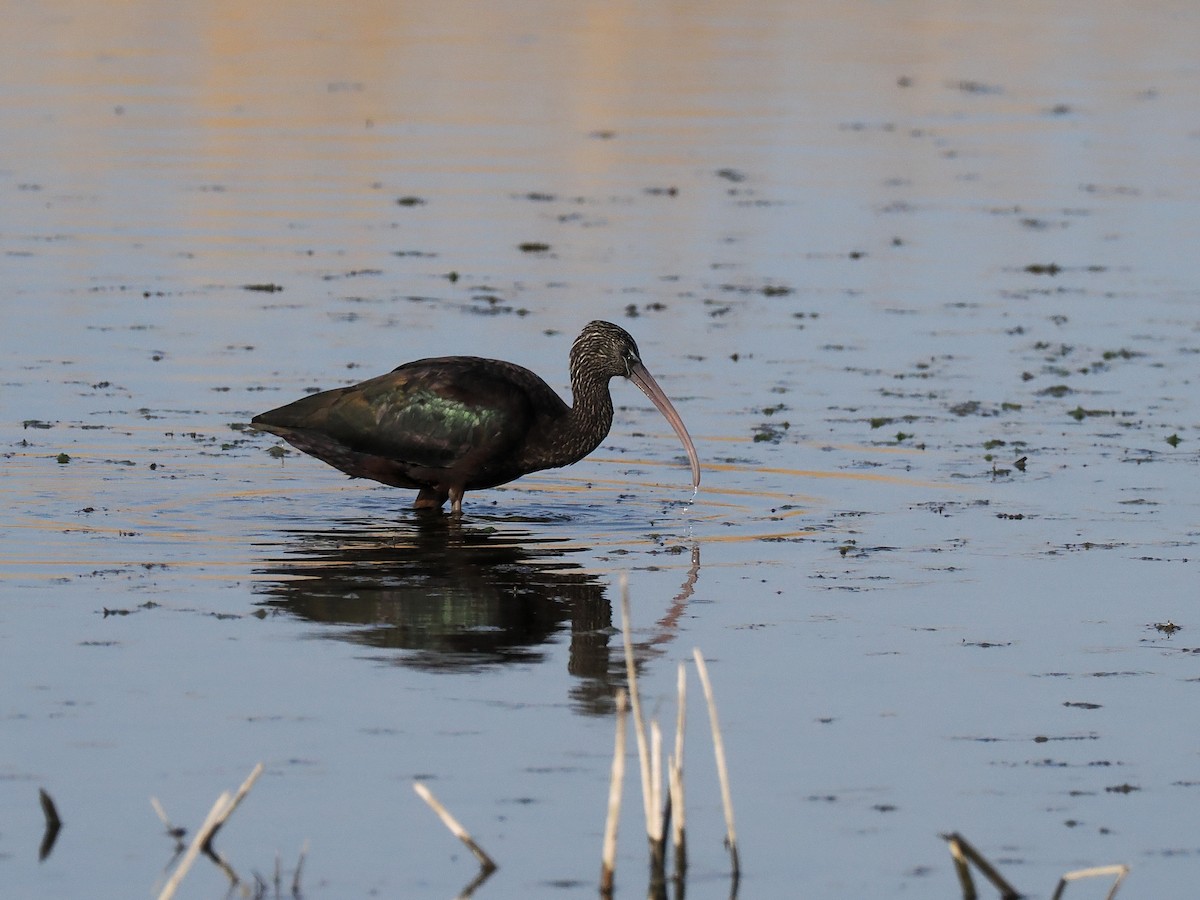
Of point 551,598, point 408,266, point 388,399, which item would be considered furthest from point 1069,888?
point 408,266

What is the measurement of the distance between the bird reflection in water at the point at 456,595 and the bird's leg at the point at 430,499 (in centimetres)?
27

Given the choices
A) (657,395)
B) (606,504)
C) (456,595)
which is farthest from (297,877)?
(657,395)

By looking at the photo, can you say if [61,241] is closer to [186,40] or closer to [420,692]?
[420,692]

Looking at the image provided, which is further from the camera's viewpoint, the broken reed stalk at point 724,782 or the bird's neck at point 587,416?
the bird's neck at point 587,416

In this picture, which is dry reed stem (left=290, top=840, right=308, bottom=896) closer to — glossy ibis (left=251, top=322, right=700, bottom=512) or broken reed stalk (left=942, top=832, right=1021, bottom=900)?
broken reed stalk (left=942, top=832, right=1021, bottom=900)

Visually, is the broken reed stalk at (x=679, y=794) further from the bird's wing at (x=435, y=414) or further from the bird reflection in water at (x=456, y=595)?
the bird's wing at (x=435, y=414)

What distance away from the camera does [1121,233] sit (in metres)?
23.3

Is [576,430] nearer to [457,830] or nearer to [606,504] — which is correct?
[606,504]

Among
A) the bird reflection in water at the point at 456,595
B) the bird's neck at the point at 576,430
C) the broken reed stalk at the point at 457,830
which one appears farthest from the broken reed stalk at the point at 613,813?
the bird's neck at the point at 576,430

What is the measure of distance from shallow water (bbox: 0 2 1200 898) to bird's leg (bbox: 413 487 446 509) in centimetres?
27

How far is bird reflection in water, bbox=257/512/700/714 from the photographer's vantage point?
980cm

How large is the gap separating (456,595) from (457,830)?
440 cm

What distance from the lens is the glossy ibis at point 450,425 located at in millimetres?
12820

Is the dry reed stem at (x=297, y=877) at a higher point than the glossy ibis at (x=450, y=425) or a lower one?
lower
